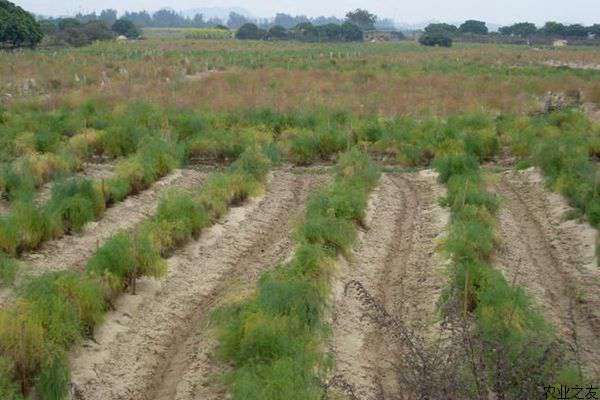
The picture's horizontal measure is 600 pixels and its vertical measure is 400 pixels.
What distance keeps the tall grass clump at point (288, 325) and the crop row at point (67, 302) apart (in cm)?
127

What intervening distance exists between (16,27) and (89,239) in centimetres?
4263

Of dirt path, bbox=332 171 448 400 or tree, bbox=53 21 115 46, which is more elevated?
dirt path, bbox=332 171 448 400

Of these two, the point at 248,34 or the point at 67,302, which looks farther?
the point at 248,34

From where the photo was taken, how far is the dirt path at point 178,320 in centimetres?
629

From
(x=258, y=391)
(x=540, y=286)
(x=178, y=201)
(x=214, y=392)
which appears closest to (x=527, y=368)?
(x=258, y=391)

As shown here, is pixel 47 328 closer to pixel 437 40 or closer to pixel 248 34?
pixel 437 40

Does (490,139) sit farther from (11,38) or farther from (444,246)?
(11,38)

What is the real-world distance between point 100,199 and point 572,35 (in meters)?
87.0

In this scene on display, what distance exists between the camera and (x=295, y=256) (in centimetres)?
837

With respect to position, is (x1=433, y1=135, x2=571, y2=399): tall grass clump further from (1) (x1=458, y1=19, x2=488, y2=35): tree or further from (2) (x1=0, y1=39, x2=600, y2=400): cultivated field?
(1) (x1=458, y1=19, x2=488, y2=35): tree

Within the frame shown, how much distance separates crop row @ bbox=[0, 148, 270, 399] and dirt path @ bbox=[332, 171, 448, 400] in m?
2.29

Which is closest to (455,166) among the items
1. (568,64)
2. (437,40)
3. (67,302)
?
(67,302)

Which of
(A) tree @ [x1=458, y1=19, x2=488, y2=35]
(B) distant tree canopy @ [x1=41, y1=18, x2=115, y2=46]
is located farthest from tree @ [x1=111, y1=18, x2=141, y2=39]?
(A) tree @ [x1=458, y1=19, x2=488, y2=35]

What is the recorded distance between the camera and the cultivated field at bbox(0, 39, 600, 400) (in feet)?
19.4
